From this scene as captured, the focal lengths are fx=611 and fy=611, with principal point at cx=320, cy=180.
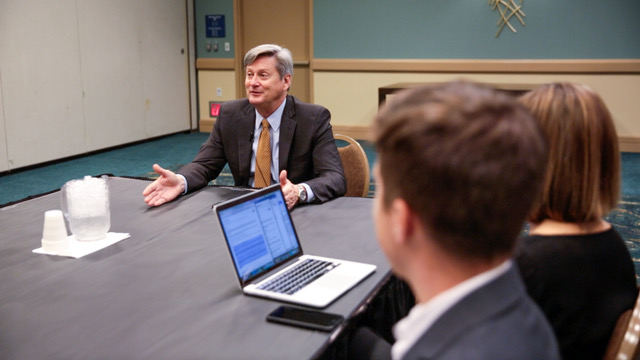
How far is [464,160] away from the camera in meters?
0.70

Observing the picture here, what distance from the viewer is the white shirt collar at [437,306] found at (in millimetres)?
760

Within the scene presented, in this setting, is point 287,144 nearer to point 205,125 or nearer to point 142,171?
point 142,171

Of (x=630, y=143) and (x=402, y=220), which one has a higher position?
(x=402, y=220)

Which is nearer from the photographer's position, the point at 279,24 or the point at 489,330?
the point at 489,330

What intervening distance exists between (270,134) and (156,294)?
54.4 inches

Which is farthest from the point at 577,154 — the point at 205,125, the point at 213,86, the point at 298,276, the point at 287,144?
the point at 205,125

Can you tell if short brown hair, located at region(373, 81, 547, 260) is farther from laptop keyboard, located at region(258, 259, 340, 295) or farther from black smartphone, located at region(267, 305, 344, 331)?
laptop keyboard, located at region(258, 259, 340, 295)

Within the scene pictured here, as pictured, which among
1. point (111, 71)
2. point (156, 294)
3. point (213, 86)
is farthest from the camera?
point (213, 86)

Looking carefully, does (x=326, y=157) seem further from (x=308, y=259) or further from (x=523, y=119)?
(x=523, y=119)

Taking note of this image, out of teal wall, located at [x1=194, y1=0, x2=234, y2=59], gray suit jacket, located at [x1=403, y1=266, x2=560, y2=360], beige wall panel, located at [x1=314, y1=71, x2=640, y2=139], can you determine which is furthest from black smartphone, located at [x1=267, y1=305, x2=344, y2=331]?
teal wall, located at [x1=194, y1=0, x2=234, y2=59]

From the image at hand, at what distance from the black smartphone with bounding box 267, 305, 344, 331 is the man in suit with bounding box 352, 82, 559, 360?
501mm

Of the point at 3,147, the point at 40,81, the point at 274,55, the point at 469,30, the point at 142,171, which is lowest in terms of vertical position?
the point at 142,171

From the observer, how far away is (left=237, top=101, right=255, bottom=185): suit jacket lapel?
274 centimetres

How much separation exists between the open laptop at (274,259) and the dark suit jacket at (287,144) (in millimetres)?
979
